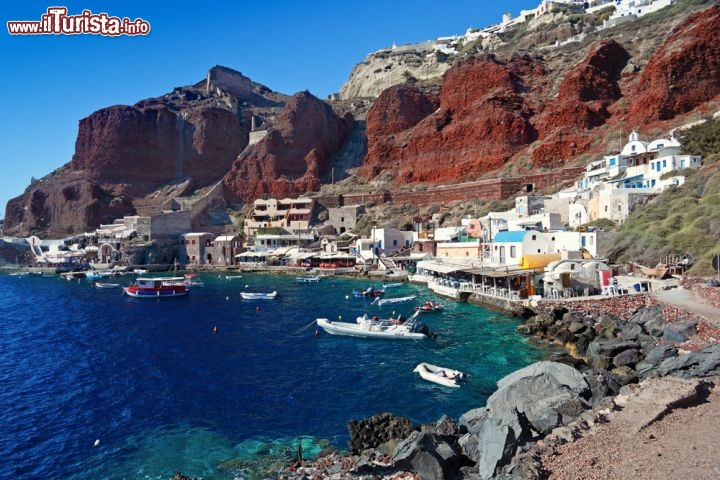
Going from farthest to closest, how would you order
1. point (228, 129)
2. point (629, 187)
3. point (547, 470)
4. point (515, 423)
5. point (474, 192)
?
point (228, 129), point (474, 192), point (629, 187), point (515, 423), point (547, 470)

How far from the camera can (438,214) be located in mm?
70500

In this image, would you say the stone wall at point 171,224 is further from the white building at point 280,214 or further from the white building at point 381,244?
the white building at point 381,244

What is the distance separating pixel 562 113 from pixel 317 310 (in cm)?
5252

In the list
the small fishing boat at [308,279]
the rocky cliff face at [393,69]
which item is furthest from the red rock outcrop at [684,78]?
the rocky cliff face at [393,69]

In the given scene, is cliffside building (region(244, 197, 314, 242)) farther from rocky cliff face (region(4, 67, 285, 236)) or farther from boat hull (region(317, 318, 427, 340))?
boat hull (region(317, 318, 427, 340))

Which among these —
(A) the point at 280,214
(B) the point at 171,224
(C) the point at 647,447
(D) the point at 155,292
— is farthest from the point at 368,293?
(B) the point at 171,224

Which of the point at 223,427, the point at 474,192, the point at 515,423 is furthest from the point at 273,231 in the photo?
the point at 515,423

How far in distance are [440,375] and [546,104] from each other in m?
67.2

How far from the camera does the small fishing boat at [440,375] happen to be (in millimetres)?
20578

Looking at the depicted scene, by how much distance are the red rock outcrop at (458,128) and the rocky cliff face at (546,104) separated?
182 millimetres

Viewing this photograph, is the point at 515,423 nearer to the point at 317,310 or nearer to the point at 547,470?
the point at 547,470

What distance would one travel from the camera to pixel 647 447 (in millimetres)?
11102

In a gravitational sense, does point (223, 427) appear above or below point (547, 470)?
below

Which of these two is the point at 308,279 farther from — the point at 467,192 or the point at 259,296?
the point at 467,192
